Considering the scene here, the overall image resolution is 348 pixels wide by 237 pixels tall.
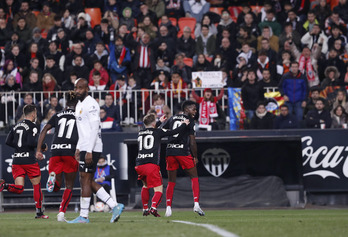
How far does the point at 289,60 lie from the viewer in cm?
2184

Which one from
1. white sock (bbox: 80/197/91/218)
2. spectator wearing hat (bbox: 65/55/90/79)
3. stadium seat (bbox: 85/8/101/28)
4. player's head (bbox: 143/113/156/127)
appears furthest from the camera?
stadium seat (bbox: 85/8/101/28)

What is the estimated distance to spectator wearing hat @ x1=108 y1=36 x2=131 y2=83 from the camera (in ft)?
72.2

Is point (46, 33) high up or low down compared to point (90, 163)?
up

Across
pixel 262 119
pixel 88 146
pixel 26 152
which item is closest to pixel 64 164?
pixel 26 152

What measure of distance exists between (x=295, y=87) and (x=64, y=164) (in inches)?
362

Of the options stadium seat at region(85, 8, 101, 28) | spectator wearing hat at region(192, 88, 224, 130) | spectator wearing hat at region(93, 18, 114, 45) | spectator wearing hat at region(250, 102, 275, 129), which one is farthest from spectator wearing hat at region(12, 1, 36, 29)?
spectator wearing hat at region(250, 102, 275, 129)

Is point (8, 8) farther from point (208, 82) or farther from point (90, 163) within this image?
point (90, 163)

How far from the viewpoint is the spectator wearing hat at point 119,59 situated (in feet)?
72.2

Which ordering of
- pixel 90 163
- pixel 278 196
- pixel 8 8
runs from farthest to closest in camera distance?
pixel 8 8, pixel 278 196, pixel 90 163

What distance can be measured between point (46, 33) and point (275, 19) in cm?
754

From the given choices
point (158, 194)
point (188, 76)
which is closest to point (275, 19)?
point (188, 76)

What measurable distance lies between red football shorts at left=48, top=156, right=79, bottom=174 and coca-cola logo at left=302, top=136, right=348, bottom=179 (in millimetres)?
8654

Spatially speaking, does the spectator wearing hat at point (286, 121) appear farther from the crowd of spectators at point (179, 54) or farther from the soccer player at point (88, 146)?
the soccer player at point (88, 146)

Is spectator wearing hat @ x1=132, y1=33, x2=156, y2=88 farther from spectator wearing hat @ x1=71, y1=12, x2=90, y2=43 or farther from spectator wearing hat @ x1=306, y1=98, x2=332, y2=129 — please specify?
spectator wearing hat @ x1=306, y1=98, x2=332, y2=129
